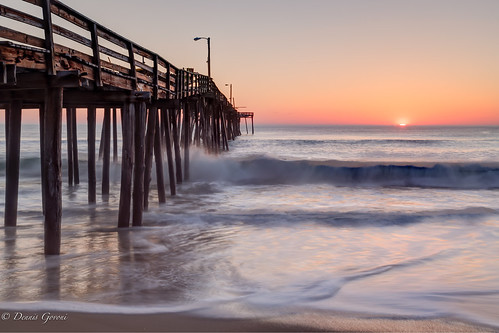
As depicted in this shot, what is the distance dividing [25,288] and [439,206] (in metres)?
11.0

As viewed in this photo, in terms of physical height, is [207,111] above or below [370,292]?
above

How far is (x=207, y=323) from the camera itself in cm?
458

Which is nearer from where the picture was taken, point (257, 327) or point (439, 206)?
point (257, 327)

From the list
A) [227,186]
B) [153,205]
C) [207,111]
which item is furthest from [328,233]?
[207,111]

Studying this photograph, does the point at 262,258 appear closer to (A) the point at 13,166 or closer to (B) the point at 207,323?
(B) the point at 207,323

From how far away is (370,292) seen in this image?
560 cm

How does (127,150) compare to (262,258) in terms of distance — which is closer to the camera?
(262,258)

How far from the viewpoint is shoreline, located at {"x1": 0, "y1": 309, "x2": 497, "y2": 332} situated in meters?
4.43

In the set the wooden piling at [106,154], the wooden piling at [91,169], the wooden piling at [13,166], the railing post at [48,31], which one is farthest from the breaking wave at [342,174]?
the railing post at [48,31]

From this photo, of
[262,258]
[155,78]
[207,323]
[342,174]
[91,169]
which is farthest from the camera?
[342,174]

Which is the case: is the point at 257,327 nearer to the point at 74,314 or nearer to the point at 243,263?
the point at 74,314

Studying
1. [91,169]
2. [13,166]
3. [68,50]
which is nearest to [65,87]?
[68,50]

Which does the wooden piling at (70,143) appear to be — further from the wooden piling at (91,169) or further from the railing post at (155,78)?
the railing post at (155,78)

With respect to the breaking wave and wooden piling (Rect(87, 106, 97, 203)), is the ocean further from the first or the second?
the breaking wave
